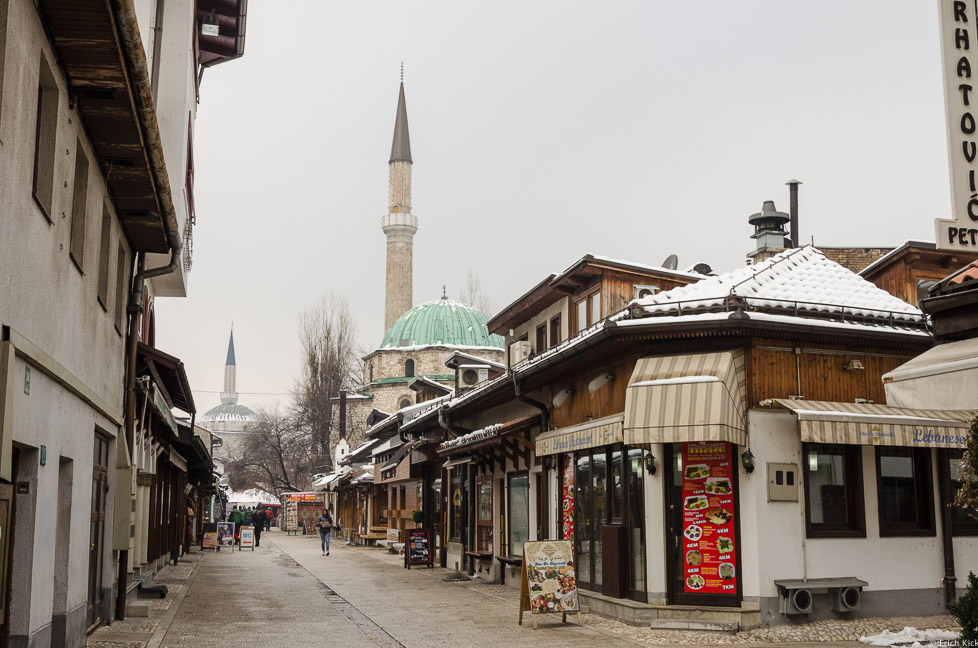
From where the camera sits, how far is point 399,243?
289ft

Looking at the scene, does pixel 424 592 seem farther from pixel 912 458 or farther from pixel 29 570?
pixel 29 570

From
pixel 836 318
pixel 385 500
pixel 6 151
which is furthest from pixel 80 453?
pixel 385 500

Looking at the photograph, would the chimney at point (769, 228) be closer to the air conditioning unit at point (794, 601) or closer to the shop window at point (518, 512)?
the shop window at point (518, 512)

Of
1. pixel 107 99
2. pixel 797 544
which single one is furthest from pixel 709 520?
pixel 107 99

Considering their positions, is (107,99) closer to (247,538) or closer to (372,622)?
(372,622)

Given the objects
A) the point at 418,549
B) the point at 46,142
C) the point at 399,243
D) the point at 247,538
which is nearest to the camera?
the point at 46,142

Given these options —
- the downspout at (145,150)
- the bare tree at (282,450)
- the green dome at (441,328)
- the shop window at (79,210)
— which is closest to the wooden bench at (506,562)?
the downspout at (145,150)

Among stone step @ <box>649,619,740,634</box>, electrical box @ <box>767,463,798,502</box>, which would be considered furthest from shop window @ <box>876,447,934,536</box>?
stone step @ <box>649,619,740,634</box>

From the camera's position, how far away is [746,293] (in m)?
15.1

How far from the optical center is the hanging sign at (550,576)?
1446 centimetres

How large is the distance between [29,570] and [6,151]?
358cm

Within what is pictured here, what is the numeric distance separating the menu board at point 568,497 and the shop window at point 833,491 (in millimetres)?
4462

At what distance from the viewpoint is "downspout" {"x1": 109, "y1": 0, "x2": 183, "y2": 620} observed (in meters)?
7.85

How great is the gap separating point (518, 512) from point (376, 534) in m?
23.8
